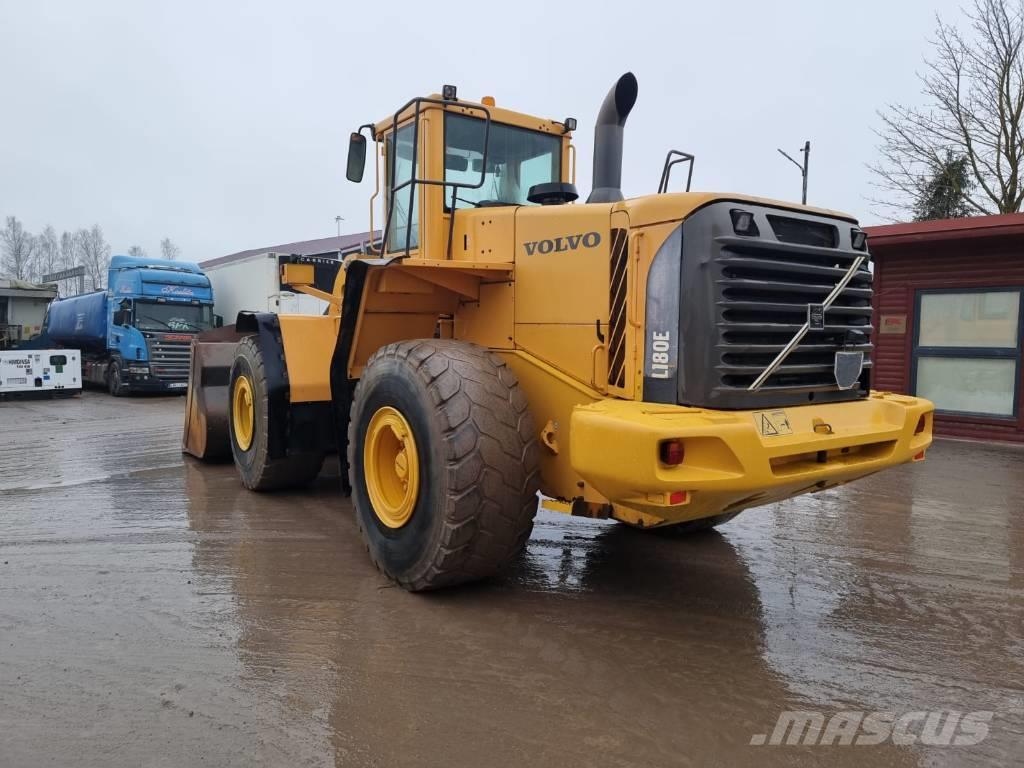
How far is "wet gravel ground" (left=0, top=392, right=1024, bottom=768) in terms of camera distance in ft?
9.21

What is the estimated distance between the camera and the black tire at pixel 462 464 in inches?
150

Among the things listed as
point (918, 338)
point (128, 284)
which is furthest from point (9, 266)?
point (918, 338)

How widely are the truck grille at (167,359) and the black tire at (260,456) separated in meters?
13.1

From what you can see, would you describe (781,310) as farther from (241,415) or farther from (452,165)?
(241,415)

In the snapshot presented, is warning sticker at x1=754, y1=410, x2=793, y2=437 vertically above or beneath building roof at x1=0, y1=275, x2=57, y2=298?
beneath

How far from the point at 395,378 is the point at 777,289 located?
209cm

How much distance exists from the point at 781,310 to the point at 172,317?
61.8 feet

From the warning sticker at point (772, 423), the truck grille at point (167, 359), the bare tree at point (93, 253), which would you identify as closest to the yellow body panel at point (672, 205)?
the warning sticker at point (772, 423)

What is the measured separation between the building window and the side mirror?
30.6 feet

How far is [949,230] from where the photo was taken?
10.5 meters

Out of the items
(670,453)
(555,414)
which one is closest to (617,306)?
(555,414)

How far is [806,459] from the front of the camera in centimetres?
369

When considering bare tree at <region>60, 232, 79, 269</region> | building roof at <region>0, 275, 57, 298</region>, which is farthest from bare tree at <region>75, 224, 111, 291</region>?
building roof at <region>0, 275, 57, 298</region>

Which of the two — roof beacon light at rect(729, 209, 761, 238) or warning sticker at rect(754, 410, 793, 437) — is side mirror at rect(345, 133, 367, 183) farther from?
warning sticker at rect(754, 410, 793, 437)
